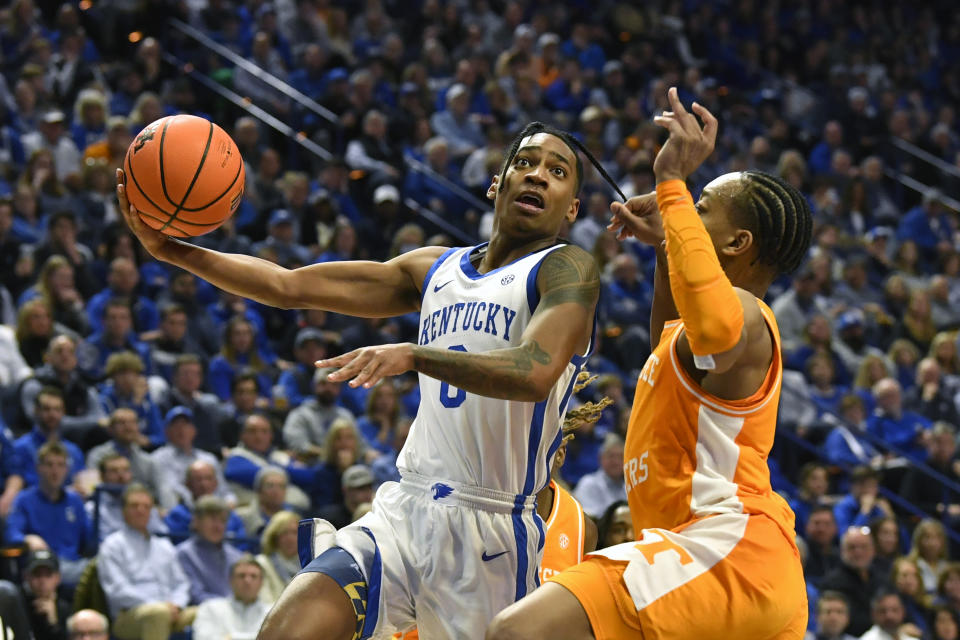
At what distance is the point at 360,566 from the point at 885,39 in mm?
17589

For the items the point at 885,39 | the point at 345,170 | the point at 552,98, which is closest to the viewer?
the point at 345,170

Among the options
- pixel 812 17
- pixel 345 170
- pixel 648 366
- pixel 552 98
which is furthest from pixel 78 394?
pixel 812 17

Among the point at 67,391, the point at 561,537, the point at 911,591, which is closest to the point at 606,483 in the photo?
the point at 911,591

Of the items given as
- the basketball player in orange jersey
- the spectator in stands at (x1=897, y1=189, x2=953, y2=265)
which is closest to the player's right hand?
the basketball player in orange jersey

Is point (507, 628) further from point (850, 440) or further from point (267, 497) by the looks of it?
point (850, 440)

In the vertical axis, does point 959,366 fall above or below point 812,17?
below

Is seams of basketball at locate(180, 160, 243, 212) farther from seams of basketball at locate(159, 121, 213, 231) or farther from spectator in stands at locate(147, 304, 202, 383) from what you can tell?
spectator in stands at locate(147, 304, 202, 383)

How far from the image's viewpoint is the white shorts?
3973 mm

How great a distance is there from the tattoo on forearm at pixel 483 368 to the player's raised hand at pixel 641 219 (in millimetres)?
767

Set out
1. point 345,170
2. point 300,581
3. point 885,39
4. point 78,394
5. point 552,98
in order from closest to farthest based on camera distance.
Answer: point 300,581 < point 78,394 < point 345,170 < point 552,98 < point 885,39

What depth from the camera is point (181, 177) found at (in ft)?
13.7

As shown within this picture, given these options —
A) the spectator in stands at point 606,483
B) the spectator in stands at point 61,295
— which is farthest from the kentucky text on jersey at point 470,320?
the spectator in stands at point 61,295

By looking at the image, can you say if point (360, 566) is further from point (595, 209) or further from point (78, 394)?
point (595, 209)

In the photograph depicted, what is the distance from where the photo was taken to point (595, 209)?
43.2 ft
